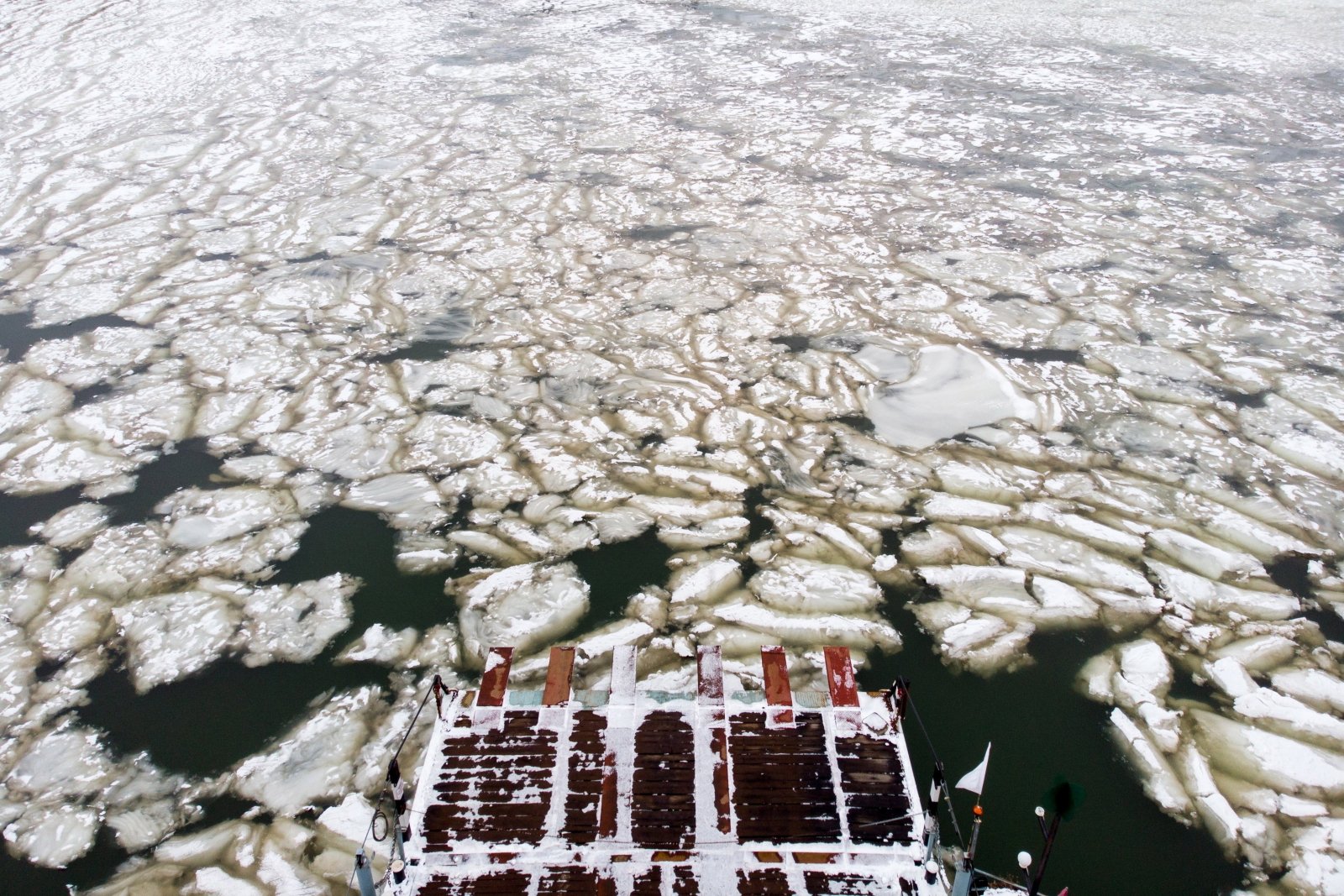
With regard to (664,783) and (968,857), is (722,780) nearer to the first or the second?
(664,783)

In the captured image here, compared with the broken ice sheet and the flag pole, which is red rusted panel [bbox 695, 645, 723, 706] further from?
the broken ice sheet

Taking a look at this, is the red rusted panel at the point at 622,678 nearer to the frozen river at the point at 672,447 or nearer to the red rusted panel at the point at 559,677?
the red rusted panel at the point at 559,677

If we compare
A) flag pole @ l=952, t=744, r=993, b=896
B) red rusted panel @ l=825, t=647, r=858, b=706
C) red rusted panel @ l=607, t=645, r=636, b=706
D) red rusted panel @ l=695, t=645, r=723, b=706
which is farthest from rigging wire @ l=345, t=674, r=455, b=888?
flag pole @ l=952, t=744, r=993, b=896

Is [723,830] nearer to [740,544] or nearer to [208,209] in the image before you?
[740,544]

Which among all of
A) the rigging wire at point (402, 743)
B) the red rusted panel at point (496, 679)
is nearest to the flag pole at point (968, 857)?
the red rusted panel at point (496, 679)

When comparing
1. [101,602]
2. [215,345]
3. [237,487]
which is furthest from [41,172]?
[101,602]
